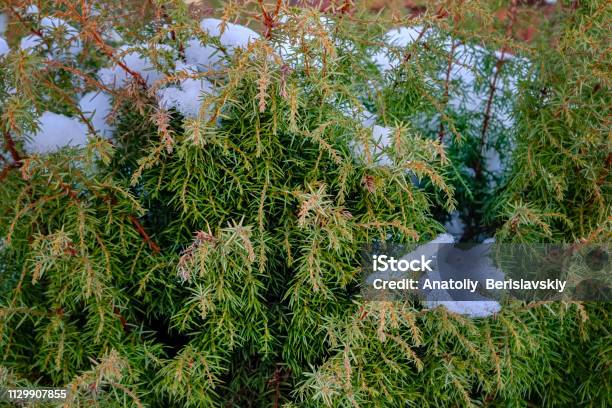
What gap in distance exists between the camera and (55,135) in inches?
45.1

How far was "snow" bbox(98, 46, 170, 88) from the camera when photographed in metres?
1.09

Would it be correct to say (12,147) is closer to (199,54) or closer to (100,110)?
(100,110)

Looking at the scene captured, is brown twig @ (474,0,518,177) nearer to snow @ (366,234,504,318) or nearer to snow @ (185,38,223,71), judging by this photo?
snow @ (366,234,504,318)

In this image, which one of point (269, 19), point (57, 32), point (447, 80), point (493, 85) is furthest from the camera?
point (493, 85)

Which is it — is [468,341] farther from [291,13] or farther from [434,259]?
[291,13]

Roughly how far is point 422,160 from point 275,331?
0.40 m

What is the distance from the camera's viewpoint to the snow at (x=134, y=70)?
1.09m

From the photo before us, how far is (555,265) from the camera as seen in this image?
1.17 m

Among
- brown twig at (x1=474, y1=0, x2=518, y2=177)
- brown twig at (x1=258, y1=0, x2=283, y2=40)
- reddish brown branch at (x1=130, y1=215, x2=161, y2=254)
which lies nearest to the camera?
brown twig at (x1=258, y1=0, x2=283, y2=40)

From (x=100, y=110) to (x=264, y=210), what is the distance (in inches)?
15.3

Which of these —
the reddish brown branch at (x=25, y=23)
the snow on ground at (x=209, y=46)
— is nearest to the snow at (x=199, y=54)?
the snow on ground at (x=209, y=46)

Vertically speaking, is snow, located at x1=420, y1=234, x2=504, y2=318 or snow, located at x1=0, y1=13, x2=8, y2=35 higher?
snow, located at x1=0, y1=13, x2=8, y2=35

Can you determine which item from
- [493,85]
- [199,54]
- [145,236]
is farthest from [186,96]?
[493,85]

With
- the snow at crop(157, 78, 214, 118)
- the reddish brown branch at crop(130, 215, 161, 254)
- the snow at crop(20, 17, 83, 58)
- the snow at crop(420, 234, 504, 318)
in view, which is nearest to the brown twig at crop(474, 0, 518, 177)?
the snow at crop(420, 234, 504, 318)
